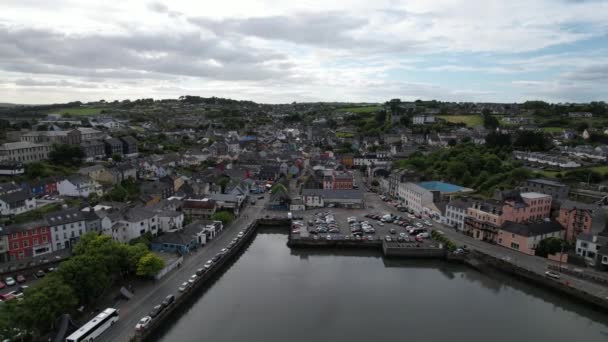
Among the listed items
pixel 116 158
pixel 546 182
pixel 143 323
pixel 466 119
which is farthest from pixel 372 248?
pixel 466 119

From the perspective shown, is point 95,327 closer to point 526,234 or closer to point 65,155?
point 526,234

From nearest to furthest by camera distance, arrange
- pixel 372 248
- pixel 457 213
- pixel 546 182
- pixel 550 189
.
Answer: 1. pixel 372 248
2. pixel 457 213
3. pixel 550 189
4. pixel 546 182

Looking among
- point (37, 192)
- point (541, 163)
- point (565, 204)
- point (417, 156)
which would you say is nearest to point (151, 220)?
point (37, 192)

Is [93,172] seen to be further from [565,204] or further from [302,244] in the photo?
[565,204]

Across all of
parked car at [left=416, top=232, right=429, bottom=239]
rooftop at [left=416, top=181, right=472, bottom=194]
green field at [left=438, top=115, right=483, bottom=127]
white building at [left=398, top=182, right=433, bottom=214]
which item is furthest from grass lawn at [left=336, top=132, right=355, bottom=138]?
parked car at [left=416, top=232, right=429, bottom=239]

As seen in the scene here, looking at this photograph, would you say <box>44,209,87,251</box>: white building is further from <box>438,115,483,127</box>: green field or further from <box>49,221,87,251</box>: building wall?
<box>438,115,483,127</box>: green field
